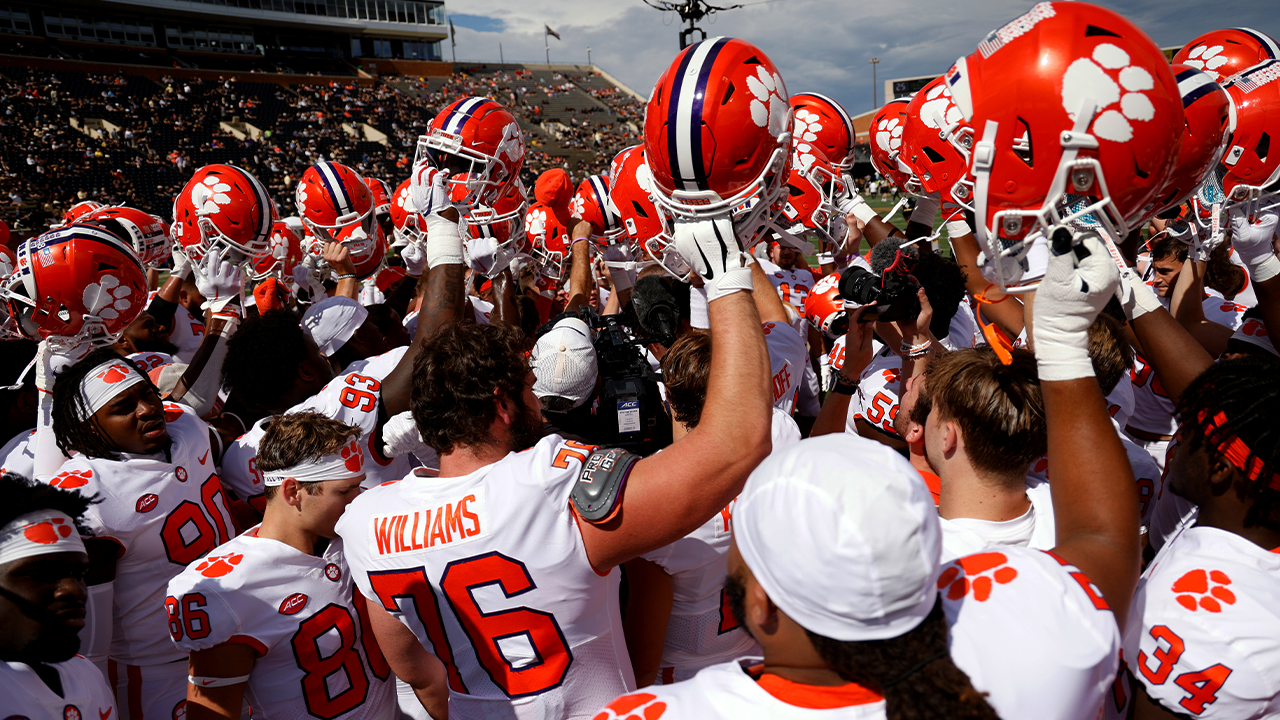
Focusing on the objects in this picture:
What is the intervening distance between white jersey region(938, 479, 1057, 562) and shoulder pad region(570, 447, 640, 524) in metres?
0.84

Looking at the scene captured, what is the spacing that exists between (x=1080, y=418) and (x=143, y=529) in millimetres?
3178

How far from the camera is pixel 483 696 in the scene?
2.04 metres

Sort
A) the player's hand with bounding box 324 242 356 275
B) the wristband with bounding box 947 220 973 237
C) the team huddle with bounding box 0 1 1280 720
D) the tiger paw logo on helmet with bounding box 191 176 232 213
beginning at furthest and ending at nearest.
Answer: the player's hand with bounding box 324 242 356 275 → the tiger paw logo on helmet with bounding box 191 176 232 213 → the wristband with bounding box 947 220 973 237 → the team huddle with bounding box 0 1 1280 720

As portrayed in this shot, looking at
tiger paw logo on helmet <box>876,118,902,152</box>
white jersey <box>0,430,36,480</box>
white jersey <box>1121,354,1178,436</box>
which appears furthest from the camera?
tiger paw logo on helmet <box>876,118,902,152</box>

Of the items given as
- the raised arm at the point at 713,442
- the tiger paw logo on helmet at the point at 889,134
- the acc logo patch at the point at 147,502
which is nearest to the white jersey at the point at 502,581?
the raised arm at the point at 713,442

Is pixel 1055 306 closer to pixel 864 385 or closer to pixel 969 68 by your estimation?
pixel 969 68

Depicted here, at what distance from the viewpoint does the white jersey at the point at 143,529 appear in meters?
2.70

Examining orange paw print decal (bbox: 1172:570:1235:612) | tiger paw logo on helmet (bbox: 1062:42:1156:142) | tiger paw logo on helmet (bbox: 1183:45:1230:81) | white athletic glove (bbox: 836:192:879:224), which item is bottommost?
orange paw print decal (bbox: 1172:570:1235:612)

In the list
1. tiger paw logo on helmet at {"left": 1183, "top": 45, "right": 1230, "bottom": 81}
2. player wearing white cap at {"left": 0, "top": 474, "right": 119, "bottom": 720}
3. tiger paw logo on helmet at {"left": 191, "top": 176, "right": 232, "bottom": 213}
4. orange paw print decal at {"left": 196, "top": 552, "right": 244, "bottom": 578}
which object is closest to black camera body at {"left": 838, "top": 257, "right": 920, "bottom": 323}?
tiger paw logo on helmet at {"left": 1183, "top": 45, "right": 1230, "bottom": 81}

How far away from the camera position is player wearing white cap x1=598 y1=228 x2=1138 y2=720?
3.70ft

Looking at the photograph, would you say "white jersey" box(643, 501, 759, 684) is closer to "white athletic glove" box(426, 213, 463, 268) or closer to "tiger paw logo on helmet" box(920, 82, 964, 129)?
"white athletic glove" box(426, 213, 463, 268)

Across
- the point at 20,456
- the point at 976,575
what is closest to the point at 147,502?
the point at 20,456

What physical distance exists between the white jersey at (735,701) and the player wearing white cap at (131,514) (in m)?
2.36

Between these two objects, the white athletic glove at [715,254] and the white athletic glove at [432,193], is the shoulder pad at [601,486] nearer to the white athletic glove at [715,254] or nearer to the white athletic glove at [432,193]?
the white athletic glove at [715,254]
